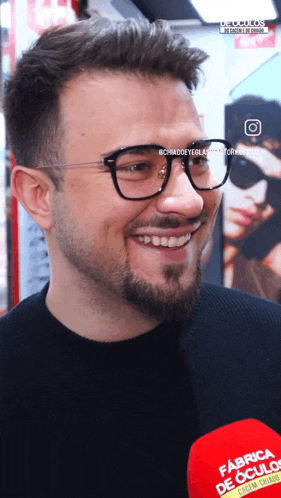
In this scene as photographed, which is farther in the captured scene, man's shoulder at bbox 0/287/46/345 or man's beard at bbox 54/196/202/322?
man's shoulder at bbox 0/287/46/345

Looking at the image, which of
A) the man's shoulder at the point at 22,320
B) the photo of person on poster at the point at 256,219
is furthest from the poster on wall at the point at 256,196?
the man's shoulder at the point at 22,320

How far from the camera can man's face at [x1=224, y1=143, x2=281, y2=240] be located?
1178 millimetres

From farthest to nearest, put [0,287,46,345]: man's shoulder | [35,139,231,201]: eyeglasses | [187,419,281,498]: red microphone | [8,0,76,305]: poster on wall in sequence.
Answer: [8,0,76,305]: poster on wall
[0,287,46,345]: man's shoulder
[35,139,231,201]: eyeglasses
[187,419,281,498]: red microphone

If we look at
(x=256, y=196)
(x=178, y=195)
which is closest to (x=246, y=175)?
(x=256, y=196)

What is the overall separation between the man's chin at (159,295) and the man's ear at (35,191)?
174 millimetres

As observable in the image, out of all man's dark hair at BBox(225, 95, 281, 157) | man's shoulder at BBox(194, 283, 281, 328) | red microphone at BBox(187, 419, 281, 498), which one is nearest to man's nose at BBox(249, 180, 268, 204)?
man's dark hair at BBox(225, 95, 281, 157)

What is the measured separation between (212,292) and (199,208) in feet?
0.75

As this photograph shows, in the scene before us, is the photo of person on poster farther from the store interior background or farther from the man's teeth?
the man's teeth

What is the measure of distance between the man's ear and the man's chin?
174 mm

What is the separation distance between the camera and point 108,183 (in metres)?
0.66

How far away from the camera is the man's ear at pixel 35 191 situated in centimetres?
73

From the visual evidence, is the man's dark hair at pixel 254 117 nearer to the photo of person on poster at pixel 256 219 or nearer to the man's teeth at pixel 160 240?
the photo of person on poster at pixel 256 219

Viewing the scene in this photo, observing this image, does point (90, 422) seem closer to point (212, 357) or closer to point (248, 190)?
point (212, 357)

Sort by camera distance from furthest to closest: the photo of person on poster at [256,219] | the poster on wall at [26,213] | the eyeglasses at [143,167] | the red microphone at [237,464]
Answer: the photo of person on poster at [256,219] < the poster on wall at [26,213] < the eyeglasses at [143,167] < the red microphone at [237,464]
